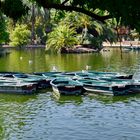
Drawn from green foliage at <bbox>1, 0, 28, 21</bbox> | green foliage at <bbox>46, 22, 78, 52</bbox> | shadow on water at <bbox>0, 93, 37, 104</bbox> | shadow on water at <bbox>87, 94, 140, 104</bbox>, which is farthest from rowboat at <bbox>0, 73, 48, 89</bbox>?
green foliage at <bbox>46, 22, 78, 52</bbox>

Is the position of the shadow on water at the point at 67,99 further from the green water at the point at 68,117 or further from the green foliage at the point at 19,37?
the green foliage at the point at 19,37

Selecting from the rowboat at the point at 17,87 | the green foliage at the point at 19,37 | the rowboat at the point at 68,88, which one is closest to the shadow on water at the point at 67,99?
the rowboat at the point at 68,88

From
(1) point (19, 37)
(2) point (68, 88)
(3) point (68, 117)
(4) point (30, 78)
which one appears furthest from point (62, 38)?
(3) point (68, 117)

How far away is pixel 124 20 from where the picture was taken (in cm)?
618

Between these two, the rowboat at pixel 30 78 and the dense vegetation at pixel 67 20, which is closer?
the dense vegetation at pixel 67 20

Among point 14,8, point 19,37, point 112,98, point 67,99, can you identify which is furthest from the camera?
point 19,37

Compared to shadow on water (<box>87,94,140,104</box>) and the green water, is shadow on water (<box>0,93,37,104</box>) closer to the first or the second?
the green water

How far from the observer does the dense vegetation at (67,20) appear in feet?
20.4

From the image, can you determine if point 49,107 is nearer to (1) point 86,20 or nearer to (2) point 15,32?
(1) point 86,20

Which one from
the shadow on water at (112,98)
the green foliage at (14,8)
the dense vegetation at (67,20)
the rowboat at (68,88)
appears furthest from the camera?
the rowboat at (68,88)

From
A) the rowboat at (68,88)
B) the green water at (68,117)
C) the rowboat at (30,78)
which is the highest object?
the rowboat at (30,78)

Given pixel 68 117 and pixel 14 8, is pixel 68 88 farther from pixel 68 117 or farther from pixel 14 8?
pixel 14 8

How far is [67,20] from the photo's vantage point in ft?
311

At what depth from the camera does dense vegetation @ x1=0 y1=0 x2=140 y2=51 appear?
6223 mm
